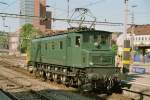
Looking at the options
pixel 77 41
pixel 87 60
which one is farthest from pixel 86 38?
pixel 87 60

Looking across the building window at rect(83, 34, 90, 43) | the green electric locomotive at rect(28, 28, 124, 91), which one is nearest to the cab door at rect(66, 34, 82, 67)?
the green electric locomotive at rect(28, 28, 124, 91)

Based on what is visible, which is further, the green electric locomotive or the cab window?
the cab window

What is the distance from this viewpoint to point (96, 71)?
19.3 meters

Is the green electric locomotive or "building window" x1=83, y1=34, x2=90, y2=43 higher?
"building window" x1=83, y1=34, x2=90, y2=43

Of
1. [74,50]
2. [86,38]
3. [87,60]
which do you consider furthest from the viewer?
[74,50]

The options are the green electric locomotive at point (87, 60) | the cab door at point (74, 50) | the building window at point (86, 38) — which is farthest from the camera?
the cab door at point (74, 50)

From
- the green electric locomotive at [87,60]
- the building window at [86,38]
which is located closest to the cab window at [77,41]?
the green electric locomotive at [87,60]

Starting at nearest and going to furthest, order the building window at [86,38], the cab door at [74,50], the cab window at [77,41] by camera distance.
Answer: the building window at [86,38] < the cab door at [74,50] < the cab window at [77,41]

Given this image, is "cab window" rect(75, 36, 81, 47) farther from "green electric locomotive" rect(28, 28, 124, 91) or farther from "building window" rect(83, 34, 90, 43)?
"building window" rect(83, 34, 90, 43)

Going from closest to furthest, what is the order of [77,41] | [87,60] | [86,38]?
[87,60] < [86,38] < [77,41]

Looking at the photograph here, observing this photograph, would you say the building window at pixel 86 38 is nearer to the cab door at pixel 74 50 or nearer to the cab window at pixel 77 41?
the cab door at pixel 74 50

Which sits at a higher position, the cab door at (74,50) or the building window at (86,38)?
the building window at (86,38)

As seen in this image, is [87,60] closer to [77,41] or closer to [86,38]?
[86,38]

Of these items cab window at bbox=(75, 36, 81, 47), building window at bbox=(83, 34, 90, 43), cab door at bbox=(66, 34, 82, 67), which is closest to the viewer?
building window at bbox=(83, 34, 90, 43)
